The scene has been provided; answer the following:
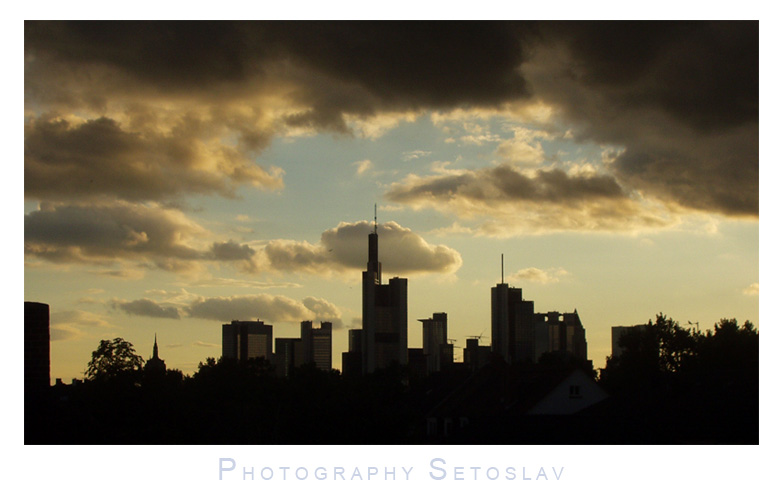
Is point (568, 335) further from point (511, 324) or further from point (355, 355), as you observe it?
point (355, 355)

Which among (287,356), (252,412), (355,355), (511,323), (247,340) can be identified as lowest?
(287,356)

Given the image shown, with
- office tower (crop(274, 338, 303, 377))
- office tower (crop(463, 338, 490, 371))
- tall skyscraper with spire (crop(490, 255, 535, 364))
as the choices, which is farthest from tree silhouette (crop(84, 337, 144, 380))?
office tower (crop(463, 338, 490, 371))

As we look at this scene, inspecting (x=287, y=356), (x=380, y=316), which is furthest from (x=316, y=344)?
(x=380, y=316)

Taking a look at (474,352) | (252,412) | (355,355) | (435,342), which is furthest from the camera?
(435,342)

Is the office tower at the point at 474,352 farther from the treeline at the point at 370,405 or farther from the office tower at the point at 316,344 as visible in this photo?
the treeline at the point at 370,405

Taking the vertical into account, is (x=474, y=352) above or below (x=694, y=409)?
below
